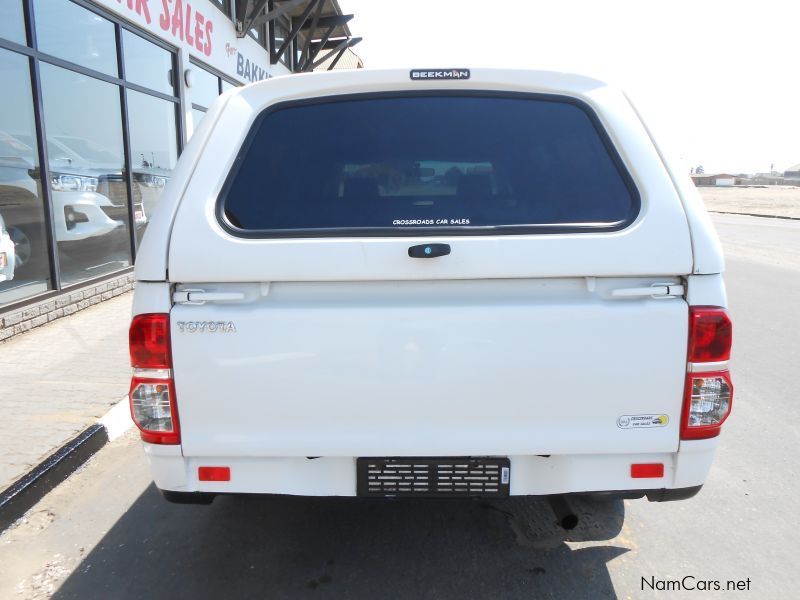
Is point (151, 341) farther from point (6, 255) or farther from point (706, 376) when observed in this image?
point (6, 255)

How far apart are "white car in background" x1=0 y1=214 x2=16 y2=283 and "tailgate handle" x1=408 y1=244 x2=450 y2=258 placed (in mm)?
5611

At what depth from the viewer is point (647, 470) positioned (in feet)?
7.40

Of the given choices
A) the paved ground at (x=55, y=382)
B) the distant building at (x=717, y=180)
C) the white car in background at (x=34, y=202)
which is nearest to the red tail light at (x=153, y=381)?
the paved ground at (x=55, y=382)

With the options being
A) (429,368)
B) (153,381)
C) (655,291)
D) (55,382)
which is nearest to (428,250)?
(429,368)

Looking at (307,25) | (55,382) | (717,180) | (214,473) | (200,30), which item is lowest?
(55,382)

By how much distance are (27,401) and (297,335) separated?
3353 millimetres

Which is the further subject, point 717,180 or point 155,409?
point 717,180

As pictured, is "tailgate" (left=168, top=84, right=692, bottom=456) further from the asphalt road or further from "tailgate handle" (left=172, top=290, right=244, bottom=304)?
the asphalt road

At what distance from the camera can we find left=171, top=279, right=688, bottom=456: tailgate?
211cm

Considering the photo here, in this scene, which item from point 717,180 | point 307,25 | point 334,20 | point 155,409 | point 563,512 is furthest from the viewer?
point 717,180

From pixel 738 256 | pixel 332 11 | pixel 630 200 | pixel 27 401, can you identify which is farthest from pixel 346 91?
pixel 332 11

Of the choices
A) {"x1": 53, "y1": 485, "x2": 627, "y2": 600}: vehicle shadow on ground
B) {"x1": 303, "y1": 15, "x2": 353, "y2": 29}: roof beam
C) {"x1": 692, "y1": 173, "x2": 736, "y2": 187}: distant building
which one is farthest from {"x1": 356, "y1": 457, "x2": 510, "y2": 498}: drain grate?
{"x1": 692, "y1": 173, "x2": 736, "y2": 187}: distant building

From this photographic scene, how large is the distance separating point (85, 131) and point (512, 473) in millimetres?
7312

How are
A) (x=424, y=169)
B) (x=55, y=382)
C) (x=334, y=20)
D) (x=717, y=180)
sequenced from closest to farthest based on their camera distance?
1. (x=424, y=169)
2. (x=55, y=382)
3. (x=334, y=20)
4. (x=717, y=180)
